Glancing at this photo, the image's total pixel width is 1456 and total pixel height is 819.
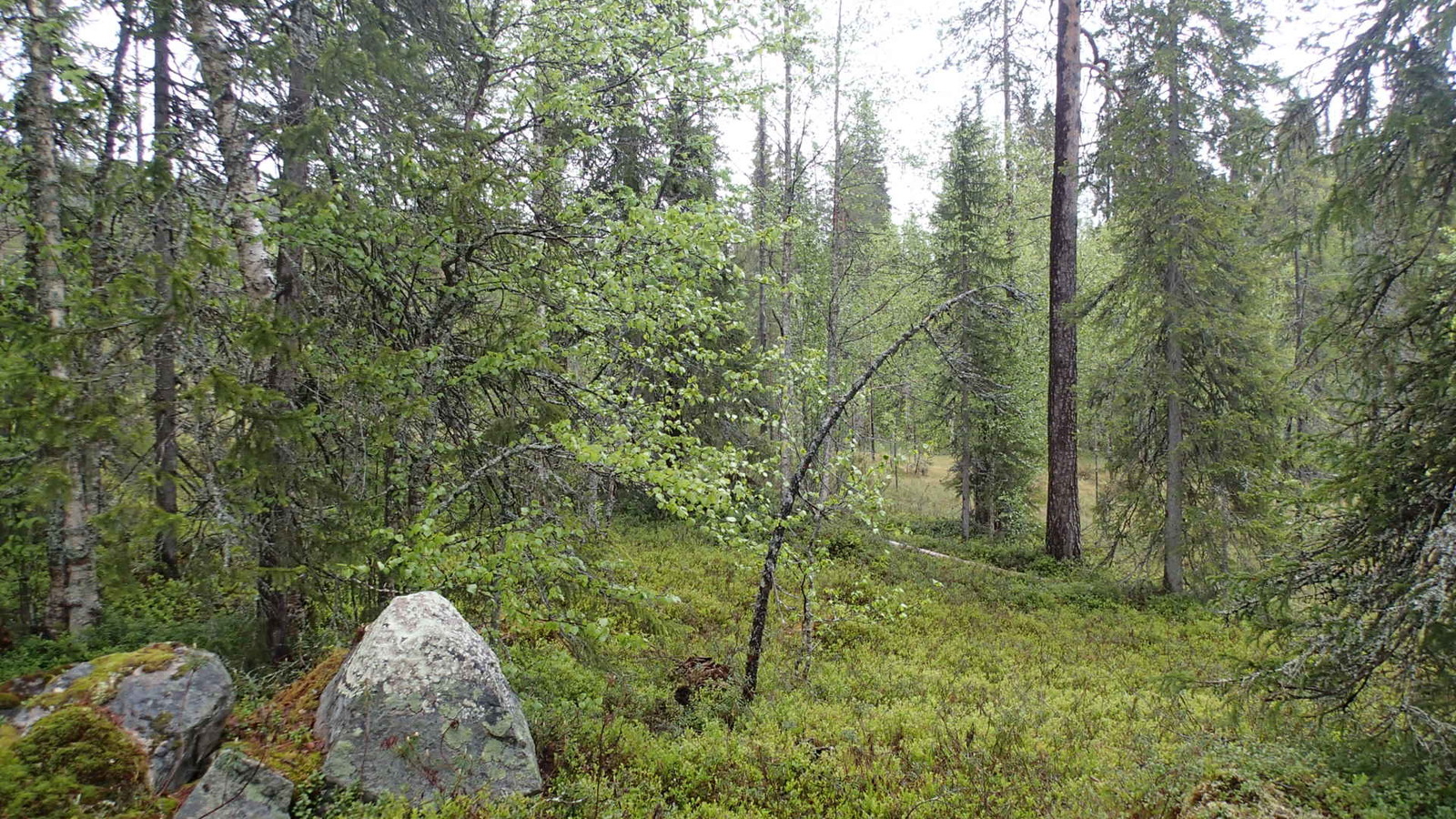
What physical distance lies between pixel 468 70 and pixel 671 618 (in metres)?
7.38

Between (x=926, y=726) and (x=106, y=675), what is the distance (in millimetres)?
6530

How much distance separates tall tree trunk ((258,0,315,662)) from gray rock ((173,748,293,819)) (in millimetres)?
1215

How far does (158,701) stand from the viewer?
441 centimetres

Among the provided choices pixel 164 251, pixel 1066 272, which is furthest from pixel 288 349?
pixel 1066 272

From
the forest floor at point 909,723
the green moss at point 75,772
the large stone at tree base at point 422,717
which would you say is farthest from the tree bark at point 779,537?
the green moss at point 75,772

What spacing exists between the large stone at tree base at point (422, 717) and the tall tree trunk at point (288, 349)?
0.94 meters

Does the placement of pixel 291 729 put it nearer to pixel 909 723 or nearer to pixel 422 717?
pixel 422 717

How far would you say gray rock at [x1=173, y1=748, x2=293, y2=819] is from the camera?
3998 mm

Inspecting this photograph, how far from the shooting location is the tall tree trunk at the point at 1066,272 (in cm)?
1380

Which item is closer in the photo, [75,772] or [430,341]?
[75,772]

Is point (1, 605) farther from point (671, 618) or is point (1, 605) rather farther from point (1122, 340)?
point (1122, 340)

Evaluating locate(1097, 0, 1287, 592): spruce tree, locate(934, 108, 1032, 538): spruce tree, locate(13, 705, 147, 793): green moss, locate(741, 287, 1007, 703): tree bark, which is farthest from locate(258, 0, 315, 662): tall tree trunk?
locate(934, 108, 1032, 538): spruce tree

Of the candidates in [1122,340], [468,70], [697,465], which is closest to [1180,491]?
[1122,340]

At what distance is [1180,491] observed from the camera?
12125 mm
